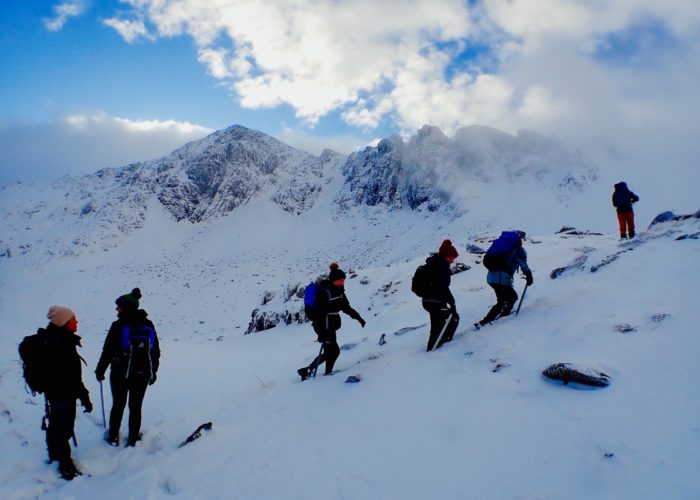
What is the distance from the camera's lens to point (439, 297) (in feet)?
26.2

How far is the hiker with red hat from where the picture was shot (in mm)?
5590

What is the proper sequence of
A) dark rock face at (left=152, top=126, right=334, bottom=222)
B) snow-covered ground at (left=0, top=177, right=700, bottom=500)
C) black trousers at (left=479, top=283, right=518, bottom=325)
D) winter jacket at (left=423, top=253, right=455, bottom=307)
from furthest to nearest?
dark rock face at (left=152, top=126, right=334, bottom=222)
black trousers at (left=479, top=283, right=518, bottom=325)
winter jacket at (left=423, top=253, right=455, bottom=307)
snow-covered ground at (left=0, top=177, right=700, bottom=500)

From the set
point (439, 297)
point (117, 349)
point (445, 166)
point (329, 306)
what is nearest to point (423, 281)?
point (439, 297)

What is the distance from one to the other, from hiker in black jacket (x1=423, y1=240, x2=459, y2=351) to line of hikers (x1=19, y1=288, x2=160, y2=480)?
16.8 ft

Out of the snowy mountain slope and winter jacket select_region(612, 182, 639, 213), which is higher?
the snowy mountain slope

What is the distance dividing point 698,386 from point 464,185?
2041 inches

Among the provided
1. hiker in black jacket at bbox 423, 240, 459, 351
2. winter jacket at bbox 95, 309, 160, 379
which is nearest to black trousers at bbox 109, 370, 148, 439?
winter jacket at bbox 95, 309, 160, 379

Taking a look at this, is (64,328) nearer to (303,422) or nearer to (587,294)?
(303,422)

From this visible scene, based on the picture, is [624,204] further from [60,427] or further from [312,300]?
[60,427]

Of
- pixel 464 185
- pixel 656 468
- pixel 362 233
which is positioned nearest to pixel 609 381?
pixel 656 468

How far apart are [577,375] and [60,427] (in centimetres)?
716

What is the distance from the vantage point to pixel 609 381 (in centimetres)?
506

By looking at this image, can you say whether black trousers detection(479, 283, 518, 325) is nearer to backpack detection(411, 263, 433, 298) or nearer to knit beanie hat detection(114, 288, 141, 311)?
backpack detection(411, 263, 433, 298)

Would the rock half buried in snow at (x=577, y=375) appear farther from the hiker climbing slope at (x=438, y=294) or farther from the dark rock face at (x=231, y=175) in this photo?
the dark rock face at (x=231, y=175)
